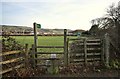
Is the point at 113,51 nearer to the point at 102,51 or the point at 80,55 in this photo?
the point at 102,51

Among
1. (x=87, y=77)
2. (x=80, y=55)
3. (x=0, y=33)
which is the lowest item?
(x=87, y=77)

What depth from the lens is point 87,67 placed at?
38.9 ft

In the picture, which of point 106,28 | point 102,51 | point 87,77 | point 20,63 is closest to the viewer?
point 87,77

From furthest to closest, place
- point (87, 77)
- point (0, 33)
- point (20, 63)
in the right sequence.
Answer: point (0, 33), point (20, 63), point (87, 77)

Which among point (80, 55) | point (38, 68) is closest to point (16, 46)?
point (38, 68)

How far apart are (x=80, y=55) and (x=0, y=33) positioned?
4.16 meters

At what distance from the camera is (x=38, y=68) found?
11.4m

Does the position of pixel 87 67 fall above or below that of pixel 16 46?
below

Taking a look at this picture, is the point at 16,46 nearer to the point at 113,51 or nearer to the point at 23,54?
the point at 23,54

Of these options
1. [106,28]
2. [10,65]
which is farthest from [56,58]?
[106,28]

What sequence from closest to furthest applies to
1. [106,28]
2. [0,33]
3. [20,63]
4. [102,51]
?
[20,63]
[0,33]
[102,51]
[106,28]

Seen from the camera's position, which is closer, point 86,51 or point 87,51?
point 86,51

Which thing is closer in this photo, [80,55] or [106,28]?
[80,55]

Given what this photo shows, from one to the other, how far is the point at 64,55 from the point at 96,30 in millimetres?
4553
